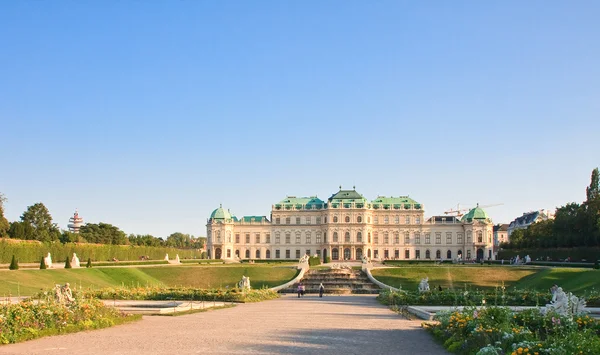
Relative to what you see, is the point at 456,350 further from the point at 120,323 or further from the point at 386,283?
the point at 386,283

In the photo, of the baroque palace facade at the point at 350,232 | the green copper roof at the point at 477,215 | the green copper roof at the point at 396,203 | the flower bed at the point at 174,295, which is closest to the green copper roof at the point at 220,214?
the baroque palace facade at the point at 350,232

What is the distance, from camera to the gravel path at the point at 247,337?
45.3 ft

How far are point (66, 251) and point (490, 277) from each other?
38.9m

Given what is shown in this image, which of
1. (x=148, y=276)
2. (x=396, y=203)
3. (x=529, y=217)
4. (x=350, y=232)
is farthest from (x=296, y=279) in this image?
(x=529, y=217)

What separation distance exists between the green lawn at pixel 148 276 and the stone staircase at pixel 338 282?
6.33 ft

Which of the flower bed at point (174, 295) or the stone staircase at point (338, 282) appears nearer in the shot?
the flower bed at point (174, 295)

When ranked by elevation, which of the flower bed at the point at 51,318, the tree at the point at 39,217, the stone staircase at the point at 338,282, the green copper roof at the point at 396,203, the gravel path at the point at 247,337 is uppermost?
the green copper roof at the point at 396,203

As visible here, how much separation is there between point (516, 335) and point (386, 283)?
3452cm

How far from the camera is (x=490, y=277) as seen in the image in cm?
4712

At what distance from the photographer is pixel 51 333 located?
16156mm

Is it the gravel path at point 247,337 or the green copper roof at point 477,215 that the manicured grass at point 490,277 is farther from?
the green copper roof at point 477,215

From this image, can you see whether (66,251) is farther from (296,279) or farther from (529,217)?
(529,217)

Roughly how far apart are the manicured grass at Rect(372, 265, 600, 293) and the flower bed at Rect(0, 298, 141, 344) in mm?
27991

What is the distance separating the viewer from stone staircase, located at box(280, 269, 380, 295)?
43.9m
